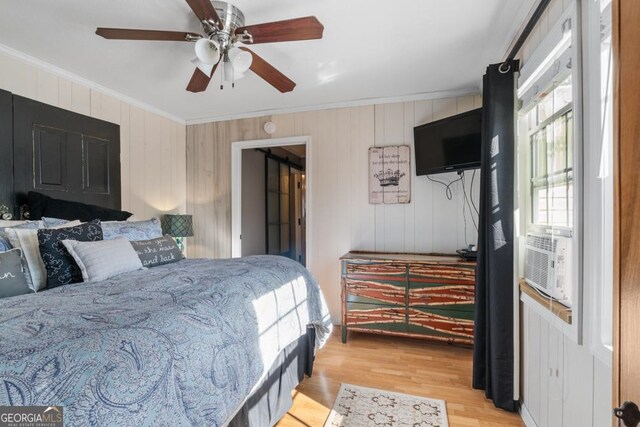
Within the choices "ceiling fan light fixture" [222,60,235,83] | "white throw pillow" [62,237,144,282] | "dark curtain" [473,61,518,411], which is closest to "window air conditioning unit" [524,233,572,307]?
"dark curtain" [473,61,518,411]

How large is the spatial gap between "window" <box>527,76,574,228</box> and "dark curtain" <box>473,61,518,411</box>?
144 millimetres

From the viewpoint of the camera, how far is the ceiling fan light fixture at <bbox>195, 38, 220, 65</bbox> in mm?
1697

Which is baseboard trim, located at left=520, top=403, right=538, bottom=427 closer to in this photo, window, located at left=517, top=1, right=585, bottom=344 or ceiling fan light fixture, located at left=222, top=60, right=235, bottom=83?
window, located at left=517, top=1, right=585, bottom=344

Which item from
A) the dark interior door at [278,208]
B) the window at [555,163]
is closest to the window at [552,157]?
the window at [555,163]

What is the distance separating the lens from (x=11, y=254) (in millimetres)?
1493

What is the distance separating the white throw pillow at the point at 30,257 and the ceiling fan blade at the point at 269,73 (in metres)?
1.71

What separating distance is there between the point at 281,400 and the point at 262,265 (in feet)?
2.67

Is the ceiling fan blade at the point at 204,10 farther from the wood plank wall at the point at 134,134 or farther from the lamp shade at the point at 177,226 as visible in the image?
the lamp shade at the point at 177,226

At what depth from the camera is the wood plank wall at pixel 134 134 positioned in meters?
2.39

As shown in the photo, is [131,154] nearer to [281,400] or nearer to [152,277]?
[152,277]

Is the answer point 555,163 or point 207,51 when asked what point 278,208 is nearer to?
point 207,51

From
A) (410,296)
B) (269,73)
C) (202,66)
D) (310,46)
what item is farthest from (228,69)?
(410,296)

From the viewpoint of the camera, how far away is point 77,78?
2.70 m

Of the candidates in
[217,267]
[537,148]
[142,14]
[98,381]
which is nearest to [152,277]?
[217,267]
